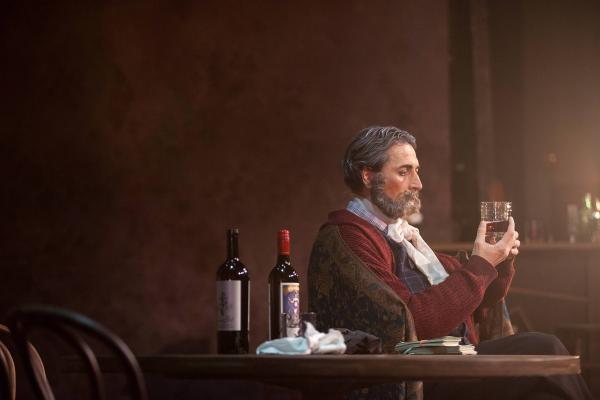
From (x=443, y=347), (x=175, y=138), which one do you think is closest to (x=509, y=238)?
(x=443, y=347)

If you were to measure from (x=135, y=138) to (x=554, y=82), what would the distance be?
10.7ft

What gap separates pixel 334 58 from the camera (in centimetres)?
580

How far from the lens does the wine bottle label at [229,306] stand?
Result: 2.07m

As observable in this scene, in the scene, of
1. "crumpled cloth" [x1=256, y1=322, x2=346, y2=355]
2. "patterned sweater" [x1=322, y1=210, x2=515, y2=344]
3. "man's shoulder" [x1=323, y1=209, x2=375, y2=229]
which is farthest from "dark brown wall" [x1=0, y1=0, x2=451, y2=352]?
"crumpled cloth" [x1=256, y1=322, x2=346, y2=355]

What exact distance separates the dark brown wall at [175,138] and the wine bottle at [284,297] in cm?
335

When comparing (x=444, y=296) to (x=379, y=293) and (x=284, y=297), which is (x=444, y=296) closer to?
(x=379, y=293)

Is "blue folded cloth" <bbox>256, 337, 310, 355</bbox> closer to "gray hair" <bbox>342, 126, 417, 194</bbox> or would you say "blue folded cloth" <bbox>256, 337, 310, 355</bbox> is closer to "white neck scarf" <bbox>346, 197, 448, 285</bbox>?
"white neck scarf" <bbox>346, 197, 448, 285</bbox>

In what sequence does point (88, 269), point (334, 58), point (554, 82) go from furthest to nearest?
point (554, 82) → point (334, 58) → point (88, 269)

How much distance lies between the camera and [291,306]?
7.06ft

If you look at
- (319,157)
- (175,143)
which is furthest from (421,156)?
(175,143)

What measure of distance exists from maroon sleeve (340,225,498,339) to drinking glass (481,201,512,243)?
0.08m

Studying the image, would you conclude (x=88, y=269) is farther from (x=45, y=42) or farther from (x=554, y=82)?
(x=554, y=82)

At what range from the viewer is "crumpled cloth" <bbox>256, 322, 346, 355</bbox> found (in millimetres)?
1873

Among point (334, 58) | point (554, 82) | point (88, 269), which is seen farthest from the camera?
point (554, 82)
